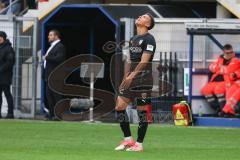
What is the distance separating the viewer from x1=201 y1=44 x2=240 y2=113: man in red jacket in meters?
21.4

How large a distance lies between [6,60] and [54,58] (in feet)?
4.29

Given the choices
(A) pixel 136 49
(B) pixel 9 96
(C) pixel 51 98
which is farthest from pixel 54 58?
(A) pixel 136 49

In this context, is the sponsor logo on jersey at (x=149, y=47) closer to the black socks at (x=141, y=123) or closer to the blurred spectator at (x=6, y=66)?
the black socks at (x=141, y=123)

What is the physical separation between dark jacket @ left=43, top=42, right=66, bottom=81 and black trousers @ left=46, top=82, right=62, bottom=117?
1.19 feet

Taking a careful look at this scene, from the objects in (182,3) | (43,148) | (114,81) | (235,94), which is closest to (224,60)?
(235,94)

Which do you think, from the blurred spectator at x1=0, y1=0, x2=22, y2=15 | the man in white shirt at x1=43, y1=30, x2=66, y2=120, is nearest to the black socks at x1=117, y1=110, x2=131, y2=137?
the man in white shirt at x1=43, y1=30, x2=66, y2=120

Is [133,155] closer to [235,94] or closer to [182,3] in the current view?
[235,94]

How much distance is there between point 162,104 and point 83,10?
15.3ft

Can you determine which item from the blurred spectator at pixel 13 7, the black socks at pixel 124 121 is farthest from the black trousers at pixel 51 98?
the black socks at pixel 124 121

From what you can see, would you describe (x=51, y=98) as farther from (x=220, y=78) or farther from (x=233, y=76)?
(x=233, y=76)

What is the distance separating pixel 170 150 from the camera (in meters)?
15.0

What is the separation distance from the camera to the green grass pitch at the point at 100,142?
13742mm

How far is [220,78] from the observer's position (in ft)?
71.7

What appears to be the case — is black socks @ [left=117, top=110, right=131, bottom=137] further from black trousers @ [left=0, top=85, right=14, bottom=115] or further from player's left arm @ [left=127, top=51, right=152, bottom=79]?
black trousers @ [left=0, top=85, right=14, bottom=115]
